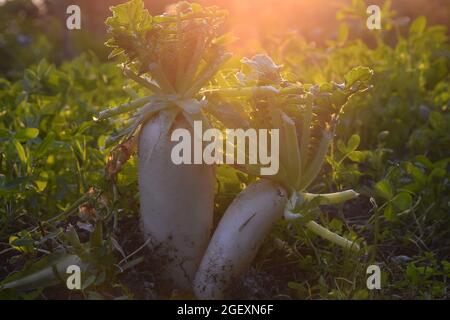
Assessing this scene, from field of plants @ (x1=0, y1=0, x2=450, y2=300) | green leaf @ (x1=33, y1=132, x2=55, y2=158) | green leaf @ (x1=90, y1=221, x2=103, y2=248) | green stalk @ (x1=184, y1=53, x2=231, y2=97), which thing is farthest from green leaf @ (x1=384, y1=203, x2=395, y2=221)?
green leaf @ (x1=33, y1=132, x2=55, y2=158)

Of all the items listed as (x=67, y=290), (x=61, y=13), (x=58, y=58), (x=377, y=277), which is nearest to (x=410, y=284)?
(x=377, y=277)

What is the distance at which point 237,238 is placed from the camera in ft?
4.70

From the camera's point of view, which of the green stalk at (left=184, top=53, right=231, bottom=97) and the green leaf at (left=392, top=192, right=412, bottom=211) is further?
the green leaf at (left=392, top=192, right=412, bottom=211)

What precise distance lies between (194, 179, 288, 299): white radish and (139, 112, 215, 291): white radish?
0.04 meters

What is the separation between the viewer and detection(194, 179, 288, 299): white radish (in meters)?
1.43

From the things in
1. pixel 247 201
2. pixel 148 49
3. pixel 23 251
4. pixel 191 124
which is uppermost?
pixel 148 49

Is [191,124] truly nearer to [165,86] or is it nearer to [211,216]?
[165,86]

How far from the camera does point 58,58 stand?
4.52 m

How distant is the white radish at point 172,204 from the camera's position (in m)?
1.42

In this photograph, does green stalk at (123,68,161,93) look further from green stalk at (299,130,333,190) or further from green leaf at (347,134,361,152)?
green leaf at (347,134,361,152)

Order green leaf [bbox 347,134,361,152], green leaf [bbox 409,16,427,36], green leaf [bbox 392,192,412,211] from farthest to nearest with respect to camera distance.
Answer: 1. green leaf [bbox 409,16,427,36]
2. green leaf [bbox 347,134,361,152]
3. green leaf [bbox 392,192,412,211]

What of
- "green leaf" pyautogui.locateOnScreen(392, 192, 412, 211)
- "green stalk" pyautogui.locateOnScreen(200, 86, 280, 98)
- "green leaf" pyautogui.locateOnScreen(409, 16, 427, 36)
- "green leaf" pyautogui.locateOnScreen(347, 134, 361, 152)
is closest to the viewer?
"green stalk" pyautogui.locateOnScreen(200, 86, 280, 98)

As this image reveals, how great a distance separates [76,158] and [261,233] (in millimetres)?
697

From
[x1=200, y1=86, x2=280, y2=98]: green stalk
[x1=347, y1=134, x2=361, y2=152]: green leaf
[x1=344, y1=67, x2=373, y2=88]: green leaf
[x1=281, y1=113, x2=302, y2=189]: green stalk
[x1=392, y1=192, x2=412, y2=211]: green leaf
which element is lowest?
[x1=392, y1=192, x2=412, y2=211]: green leaf
